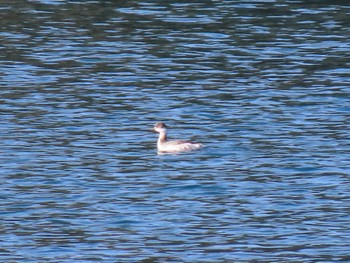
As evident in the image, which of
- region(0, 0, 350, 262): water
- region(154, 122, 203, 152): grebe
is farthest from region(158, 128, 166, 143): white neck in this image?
region(0, 0, 350, 262): water

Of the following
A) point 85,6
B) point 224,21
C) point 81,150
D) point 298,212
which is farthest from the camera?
point 85,6

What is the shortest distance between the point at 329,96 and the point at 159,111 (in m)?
4.05

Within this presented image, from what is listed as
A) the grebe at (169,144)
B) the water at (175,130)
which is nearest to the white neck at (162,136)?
the grebe at (169,144)

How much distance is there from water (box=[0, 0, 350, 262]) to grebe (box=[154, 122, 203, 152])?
0.20 meters

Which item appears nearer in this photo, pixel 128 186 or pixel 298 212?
pixel 298 212

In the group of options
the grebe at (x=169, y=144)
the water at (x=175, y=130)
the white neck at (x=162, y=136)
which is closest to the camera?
the water at (x=175, y=130)

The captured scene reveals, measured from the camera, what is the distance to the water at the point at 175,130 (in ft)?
62.3

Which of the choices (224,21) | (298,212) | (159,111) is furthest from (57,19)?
(298,212)

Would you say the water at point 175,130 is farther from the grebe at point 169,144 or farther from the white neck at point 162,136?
the white neck at point 162,136

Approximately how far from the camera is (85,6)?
39688 millimetres

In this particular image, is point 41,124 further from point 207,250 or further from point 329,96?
point 207,250

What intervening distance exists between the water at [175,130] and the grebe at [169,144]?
0.64ft

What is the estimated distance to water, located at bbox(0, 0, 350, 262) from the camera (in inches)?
747

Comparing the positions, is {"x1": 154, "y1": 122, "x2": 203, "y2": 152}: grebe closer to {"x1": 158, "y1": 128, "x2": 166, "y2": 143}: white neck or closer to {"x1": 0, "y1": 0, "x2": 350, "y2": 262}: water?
{"x1": 158, "y1": 128, "x2": 166, "y2": 143}: white neck
